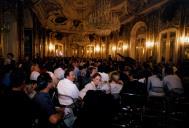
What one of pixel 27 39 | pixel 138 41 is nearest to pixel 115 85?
pixel 138 41

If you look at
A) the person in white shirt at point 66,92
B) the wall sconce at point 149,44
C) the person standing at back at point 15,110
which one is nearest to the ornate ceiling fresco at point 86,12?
the wall sconce at point 149,44

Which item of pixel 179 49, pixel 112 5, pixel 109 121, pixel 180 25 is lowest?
pixel 109 121

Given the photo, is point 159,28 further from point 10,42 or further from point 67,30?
point 67,30

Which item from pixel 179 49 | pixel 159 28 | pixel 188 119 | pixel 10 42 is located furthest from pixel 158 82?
pixel 10 42

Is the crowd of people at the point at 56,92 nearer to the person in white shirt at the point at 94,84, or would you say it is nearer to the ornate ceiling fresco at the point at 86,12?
the person in white shirt at the point at 94,84

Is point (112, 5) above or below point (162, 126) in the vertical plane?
above

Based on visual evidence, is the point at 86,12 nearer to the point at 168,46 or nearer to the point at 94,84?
the point at 168,46

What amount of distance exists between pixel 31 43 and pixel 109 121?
15.6m

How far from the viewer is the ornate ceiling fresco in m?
15.2

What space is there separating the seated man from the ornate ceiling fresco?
10.5m

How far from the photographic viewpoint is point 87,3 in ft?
90.8

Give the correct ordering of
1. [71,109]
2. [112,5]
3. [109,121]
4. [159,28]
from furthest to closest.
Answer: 1. [112,5]
2. [159,28]
3. [71,109]
4. [109,121]

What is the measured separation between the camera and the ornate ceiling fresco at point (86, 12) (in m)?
15.2

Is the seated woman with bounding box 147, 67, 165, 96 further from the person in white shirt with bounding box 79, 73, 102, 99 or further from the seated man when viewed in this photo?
the seated man
